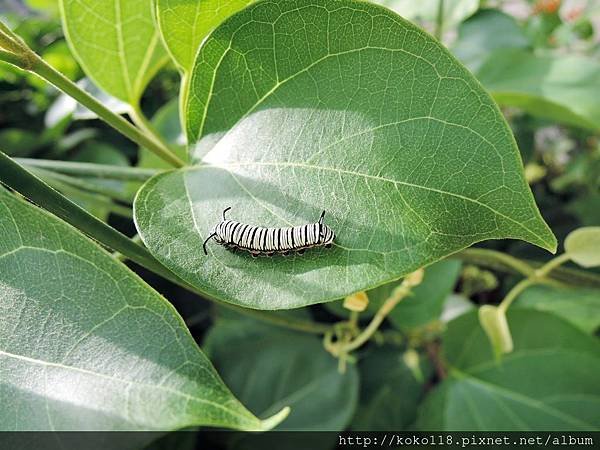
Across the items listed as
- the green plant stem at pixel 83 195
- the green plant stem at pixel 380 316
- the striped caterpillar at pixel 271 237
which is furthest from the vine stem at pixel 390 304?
the green plant stem at pixel 83 195

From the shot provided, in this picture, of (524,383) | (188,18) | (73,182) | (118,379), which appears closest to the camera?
(118,379)

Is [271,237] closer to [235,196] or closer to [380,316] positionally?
[235,196]

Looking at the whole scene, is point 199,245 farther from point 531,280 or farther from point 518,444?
point 518,444

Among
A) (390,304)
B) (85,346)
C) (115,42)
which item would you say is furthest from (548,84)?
(85,346)

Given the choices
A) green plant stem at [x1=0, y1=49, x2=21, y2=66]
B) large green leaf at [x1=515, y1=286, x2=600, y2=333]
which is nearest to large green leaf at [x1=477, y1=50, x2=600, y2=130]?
large green leaf at [x1=515, y1=286, x2=600, y2=333]

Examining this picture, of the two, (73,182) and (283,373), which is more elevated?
(73,182)

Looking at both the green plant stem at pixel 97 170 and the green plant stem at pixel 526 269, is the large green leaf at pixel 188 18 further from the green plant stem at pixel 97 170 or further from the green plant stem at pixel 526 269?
the green plant stem at pixel 526 269

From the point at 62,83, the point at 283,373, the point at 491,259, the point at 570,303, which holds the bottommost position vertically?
the point at 283,373
